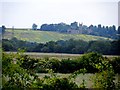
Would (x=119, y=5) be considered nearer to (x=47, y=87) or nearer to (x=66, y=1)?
(x=66, y=1)

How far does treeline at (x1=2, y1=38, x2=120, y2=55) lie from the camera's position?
4.89 m

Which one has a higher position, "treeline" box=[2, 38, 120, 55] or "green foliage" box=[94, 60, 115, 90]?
"treeline" box=[2, 38, 120, 55]

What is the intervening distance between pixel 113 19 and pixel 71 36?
708 millimetres

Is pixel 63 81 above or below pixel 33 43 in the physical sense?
below

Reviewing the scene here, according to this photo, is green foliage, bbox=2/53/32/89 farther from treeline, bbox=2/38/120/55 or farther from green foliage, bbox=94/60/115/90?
green foliage, bbox=94/60/115/90

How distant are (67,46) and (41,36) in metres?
0.45

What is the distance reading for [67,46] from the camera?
4.95 m

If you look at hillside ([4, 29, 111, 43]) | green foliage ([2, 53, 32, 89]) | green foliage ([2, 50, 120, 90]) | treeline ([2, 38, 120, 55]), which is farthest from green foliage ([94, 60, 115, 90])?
green foliage ([2, 53, 32, 89])

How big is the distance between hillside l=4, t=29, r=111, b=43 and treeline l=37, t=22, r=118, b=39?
0.22 ft

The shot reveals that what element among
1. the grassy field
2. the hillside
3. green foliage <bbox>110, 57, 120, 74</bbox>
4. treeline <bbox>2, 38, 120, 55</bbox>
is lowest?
the grassy field

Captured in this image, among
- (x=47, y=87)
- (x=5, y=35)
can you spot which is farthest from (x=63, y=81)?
(x=5, y=35)

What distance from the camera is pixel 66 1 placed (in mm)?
4816

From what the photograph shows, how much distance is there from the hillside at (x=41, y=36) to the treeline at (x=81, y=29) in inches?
2.6

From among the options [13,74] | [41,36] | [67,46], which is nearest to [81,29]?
[67,46]
